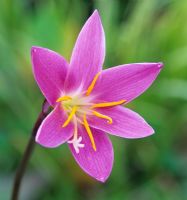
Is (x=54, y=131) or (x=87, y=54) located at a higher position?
(x=87, y=54)

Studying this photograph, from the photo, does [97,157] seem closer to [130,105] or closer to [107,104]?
[107,104]

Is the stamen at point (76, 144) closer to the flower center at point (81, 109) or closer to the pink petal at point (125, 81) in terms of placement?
the flower center at point (81, 109)

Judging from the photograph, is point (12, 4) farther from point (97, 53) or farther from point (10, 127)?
point (97, 53)

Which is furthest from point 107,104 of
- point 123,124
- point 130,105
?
point 130,105

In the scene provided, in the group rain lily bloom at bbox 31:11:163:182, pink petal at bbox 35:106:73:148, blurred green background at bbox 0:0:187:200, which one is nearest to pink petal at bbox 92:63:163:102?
rain lily bloom at bbox 31:11:163:182

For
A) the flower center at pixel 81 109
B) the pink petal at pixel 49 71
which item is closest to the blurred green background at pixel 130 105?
the flower center at pixel 81 109
